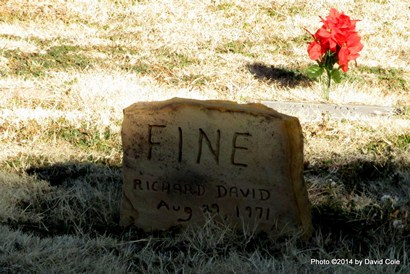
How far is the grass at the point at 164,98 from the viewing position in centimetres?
361

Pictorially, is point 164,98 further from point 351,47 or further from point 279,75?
point 279,75

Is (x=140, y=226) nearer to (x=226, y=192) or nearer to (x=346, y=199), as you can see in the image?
(x=226, y=192)

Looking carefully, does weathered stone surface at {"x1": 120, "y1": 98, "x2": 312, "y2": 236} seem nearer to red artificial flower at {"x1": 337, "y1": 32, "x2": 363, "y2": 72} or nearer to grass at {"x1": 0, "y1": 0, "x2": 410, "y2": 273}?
grass at {"x1": 0, "y1": 0, "x2": 410, "y2": 273}

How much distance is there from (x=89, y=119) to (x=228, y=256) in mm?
2775

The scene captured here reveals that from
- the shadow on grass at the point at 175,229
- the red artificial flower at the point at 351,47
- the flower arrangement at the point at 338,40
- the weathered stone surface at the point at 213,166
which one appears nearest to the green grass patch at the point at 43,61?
the flower arrangement at the point at 338,40

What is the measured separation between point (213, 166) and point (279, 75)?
597 cm

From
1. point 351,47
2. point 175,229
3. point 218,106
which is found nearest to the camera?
point 218,106

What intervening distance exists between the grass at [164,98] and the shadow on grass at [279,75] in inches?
1.5

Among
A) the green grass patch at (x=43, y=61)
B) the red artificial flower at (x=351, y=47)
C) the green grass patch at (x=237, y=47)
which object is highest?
the red artificial flower at (x=351, y=47)

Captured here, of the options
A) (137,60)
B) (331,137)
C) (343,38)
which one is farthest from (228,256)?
(137,60)

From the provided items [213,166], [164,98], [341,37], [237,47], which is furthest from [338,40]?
[213,166]

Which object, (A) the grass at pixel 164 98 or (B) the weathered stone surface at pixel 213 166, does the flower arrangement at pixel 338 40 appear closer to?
(A) the grass at pixel 164 98

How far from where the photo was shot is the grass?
361cm

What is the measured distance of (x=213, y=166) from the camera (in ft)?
12.6
